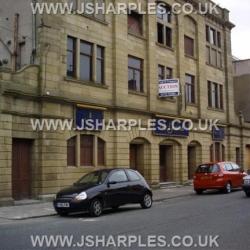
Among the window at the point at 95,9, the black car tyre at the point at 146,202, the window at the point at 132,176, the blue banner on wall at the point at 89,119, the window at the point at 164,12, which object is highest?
the window at the point at 164,12

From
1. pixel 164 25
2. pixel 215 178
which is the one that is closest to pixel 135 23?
pixel 164 25

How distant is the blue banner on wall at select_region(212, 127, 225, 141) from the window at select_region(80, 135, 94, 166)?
45.5 feet

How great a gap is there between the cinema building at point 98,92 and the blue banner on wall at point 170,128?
157 mm

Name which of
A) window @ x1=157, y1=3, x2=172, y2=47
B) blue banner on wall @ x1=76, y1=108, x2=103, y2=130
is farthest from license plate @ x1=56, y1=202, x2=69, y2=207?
window @ x1=157, y1=3, x2=172, y2=47

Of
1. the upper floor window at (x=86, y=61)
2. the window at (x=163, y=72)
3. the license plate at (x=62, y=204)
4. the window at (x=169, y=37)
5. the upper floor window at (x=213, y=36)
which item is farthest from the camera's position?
the upper floor window at (x=213, y=36)

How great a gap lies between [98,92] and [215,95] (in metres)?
14.8

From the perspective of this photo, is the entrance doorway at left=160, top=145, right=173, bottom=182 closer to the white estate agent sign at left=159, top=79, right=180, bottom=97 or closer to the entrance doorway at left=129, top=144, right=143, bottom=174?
the entrance doorway at left=129, top=144, right=143, bottom=174

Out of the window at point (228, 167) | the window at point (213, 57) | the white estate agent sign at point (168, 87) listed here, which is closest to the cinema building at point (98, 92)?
the window at point (213, 57)

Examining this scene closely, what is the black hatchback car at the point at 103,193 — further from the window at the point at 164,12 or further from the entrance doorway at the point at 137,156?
the window at the point at 164,12

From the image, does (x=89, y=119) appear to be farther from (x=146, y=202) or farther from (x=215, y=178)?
(x=215, y=178)

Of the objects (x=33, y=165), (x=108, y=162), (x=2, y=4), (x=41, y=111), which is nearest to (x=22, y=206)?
(x=33, y=165)

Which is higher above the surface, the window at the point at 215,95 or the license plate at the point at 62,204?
the window at the point at 215,95

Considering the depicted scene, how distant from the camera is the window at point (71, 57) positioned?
22922 mm

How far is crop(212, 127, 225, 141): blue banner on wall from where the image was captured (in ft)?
116
